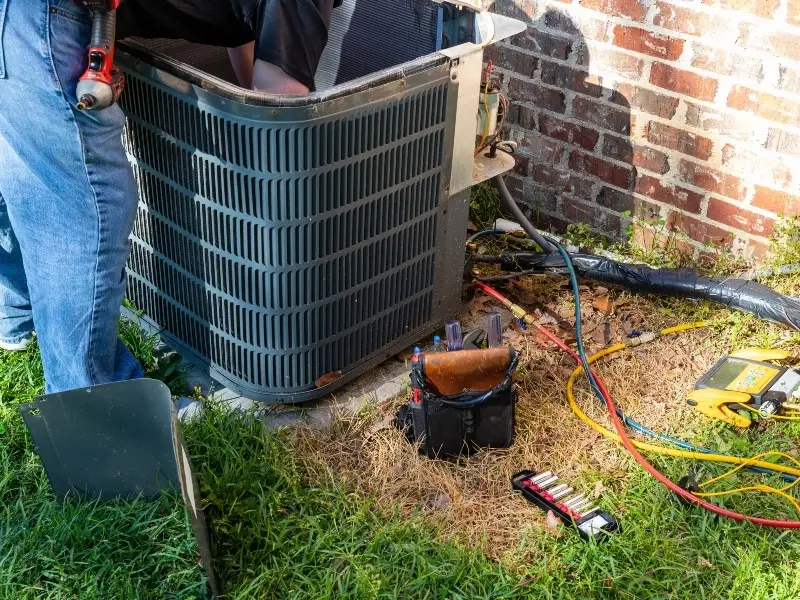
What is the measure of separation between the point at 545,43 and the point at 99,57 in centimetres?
174

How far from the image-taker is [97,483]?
2.25 meters

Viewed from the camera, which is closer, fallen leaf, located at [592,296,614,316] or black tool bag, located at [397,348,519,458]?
black tool bag, located at [397,348,519,458]

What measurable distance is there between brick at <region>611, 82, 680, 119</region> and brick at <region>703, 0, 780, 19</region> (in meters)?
0.33

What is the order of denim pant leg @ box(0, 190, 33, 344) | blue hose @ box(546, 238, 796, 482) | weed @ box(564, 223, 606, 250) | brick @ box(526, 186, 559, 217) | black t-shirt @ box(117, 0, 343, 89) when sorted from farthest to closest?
A: 1. brick @ box(526, 186, 559, 217)
2. weed @ box(564, 223, 606, 250)
3. denim pant leg @ box(0, 190, 33, 344)
4. blue hose @ box(546, 238, 796, 482)
5. black t-shirt @ box(117, 0, 343, 89)

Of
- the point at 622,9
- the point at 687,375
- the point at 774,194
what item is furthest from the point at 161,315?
the point at 774,194

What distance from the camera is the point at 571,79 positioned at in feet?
10.8

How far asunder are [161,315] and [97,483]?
638 millimetres

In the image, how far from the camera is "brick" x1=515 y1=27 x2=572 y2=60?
10.7ft

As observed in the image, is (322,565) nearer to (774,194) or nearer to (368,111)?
(368,111)

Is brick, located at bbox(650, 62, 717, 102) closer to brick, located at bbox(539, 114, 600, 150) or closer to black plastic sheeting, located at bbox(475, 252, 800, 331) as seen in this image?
brick, located at bbox(539, 114, 600, 150)

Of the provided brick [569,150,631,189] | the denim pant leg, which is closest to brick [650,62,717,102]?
brick [569,150,631,189]

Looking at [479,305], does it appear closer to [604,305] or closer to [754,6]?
[604,305]

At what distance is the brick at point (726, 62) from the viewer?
2893 millimetres

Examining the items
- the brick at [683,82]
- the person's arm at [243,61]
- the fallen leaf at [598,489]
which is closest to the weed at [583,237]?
the brick at [683,82]
